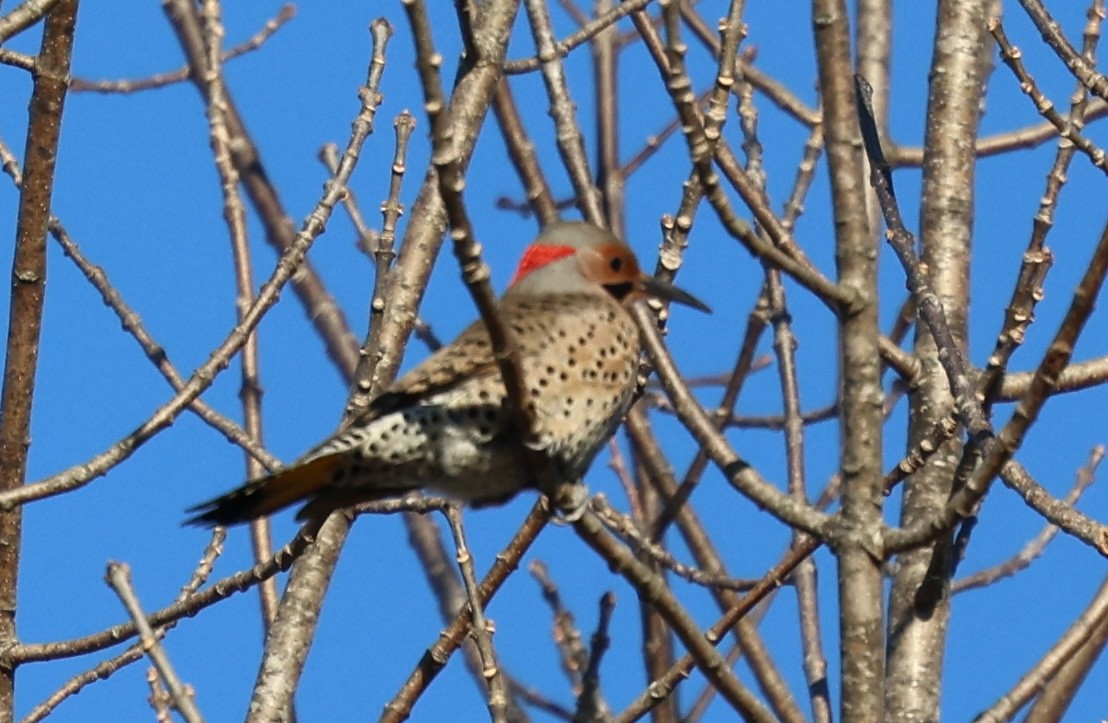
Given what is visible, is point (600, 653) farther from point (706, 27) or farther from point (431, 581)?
point (706, 27)

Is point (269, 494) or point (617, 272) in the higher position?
point (617, 272)

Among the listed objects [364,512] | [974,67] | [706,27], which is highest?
[706,27]

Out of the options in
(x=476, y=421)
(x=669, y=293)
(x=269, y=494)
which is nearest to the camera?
(x=269, y=494)

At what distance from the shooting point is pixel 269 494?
11.7ft

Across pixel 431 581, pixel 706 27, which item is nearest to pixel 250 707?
pixel 431 581

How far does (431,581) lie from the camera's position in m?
5.49

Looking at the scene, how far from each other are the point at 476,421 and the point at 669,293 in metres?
0.73

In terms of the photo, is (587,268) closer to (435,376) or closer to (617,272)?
(617,272)

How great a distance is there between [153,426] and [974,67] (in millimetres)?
2517

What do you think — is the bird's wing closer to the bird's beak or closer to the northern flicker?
the northern flicker

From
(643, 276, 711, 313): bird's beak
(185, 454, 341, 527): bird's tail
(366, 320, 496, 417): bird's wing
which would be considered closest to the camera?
(185, 454, 341, 527): bird's tail

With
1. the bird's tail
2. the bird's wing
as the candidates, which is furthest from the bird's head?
the bird's tail

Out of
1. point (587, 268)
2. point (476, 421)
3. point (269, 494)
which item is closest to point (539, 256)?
point (587, 268)

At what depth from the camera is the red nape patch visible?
4.49 metres
